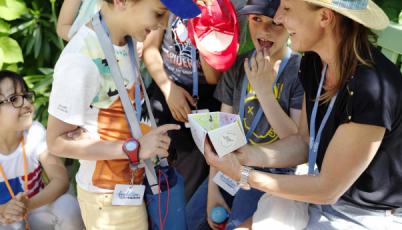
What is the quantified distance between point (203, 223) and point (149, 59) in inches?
33.2

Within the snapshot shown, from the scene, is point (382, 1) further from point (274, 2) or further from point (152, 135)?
point (152, 135)

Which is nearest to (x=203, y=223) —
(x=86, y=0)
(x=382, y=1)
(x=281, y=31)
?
(x=281, y=31)

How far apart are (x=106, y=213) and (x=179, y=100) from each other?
0.69 m

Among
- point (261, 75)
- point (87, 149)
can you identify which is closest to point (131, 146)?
point (87, 149)

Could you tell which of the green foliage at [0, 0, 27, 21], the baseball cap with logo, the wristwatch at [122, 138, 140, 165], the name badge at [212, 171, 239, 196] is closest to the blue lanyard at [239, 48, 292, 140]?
the name badge at [212, 171, 239, 196]

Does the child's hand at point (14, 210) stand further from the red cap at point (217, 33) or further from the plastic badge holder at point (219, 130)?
the red cap at point (217, 33)

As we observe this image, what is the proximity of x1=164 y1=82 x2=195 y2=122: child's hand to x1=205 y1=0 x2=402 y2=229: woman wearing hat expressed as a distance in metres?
0.47

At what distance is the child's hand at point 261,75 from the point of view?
209 centimetres

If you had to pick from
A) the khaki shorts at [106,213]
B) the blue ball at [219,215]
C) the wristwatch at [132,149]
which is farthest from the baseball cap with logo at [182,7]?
the blue ball at [219,215]

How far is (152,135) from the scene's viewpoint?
6.02 feet

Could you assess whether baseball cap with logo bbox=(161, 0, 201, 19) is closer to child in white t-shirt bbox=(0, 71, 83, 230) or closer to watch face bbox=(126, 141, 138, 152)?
watch face bbox=(126, 141, 138, 152)

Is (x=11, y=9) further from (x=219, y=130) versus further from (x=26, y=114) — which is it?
(x=219, y=130)

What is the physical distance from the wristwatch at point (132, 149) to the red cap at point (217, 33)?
56 cm

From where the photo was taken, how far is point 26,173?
2.45 metres
